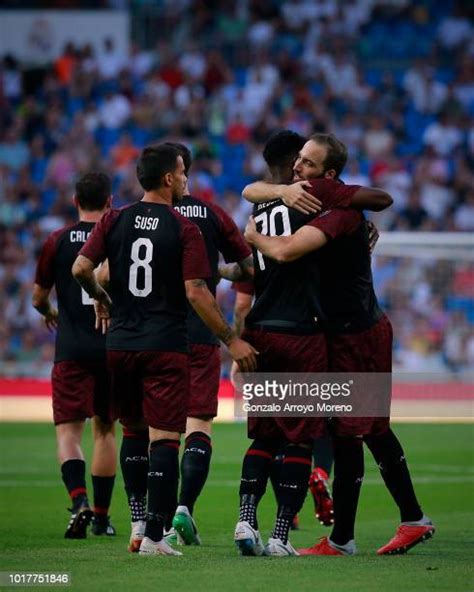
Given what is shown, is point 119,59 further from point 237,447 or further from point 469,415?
point 237,447

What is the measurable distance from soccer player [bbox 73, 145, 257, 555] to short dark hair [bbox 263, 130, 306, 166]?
0.69 m

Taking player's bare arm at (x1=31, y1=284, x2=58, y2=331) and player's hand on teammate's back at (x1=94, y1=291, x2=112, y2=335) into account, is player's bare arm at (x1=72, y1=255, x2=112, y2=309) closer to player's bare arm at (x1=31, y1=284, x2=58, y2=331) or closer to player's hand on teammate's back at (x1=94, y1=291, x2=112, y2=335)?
player's hand on teammate's back at (x1=94, y1=291, x2=112, y2=335)

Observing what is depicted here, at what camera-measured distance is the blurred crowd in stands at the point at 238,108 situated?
2384cm

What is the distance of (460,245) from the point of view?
64.9 ft

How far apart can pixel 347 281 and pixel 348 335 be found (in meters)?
0.31

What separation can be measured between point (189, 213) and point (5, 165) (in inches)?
689

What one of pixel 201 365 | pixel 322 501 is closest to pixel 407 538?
pixel 322 501

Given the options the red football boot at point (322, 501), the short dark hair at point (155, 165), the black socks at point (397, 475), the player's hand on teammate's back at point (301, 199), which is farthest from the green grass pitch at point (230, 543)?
the short dark hair at point (155, 165)

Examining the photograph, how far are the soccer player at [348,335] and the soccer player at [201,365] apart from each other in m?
0.84

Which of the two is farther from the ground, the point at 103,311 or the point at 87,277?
the point at 87,277

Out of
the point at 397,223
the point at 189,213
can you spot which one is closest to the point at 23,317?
the point at 397,223

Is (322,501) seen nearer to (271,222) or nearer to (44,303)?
(44,303)

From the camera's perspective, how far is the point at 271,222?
7.86 meters

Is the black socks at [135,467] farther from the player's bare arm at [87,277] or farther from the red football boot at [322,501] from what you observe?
the red football boot at [322,501]
